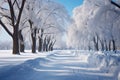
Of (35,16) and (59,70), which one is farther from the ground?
(35,16)

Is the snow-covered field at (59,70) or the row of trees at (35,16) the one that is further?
the row of trees at (35,16)

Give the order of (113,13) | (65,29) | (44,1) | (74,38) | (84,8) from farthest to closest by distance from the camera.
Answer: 1. (74,38)
2. (84,8)
3. (65,29)
4. (44,1)
5. (113,13)

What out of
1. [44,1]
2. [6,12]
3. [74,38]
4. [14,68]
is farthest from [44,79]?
[74,38]

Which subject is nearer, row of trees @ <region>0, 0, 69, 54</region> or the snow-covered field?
the snow-covered field

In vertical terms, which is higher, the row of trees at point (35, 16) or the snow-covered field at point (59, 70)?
the row of trees at point (35, 16)

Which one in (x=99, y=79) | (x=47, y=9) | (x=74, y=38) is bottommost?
(x=99, y=79)

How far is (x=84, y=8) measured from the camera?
60906 mm

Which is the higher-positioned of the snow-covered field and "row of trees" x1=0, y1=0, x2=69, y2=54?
"row of trees" x1=0, y1=0, x2=69, y2=54

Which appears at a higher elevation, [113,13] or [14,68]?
[113,13]

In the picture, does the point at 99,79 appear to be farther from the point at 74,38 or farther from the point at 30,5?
the point at 74,38

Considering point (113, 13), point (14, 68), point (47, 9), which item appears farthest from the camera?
point (47, 9)

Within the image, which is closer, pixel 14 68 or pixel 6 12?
pixel 14 68

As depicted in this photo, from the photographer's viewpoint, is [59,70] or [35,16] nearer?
[59,70]

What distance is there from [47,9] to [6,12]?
13.0 meters
